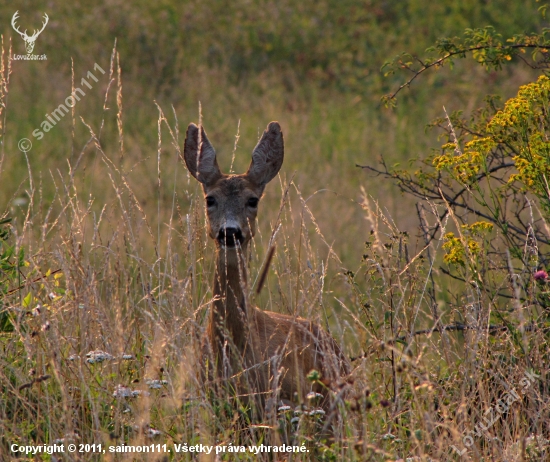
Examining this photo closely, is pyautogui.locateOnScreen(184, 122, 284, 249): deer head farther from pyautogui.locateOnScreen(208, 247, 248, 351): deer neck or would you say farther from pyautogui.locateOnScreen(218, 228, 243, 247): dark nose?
pyautogui.locateOnScreen(208, 247, 248, 351): deer neck

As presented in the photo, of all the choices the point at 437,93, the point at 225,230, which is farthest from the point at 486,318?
the point at 437,93

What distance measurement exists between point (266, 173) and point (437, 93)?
9.34 m

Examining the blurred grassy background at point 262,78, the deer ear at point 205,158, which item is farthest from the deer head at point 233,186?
the blurred grassy background at point 262,78

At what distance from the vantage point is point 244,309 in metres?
5.40

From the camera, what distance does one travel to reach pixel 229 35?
16016 millimetres

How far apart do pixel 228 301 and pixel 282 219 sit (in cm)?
109

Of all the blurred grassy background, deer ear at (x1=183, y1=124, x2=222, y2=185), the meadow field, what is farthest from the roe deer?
the blurred grassy background

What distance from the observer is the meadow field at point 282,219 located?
4250mm

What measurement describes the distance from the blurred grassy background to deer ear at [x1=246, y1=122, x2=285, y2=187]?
532cm

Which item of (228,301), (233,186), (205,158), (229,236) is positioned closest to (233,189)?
(233,186)

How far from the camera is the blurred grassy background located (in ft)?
42.0

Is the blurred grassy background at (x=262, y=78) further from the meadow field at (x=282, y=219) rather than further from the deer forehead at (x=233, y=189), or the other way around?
the deer forehead at (x=233, y=189)

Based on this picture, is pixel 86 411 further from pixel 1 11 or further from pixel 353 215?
pixel 1 11

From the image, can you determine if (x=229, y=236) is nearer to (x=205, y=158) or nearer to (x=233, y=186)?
(x=233, y=186)
